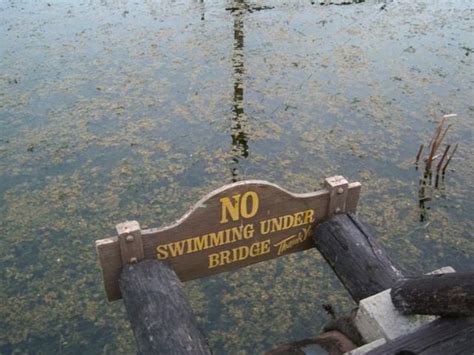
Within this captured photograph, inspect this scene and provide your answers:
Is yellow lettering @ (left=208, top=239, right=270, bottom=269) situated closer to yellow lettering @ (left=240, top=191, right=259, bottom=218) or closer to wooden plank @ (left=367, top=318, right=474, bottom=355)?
yellow lettering @ (left=240, top=191, right=259, bottom=218)

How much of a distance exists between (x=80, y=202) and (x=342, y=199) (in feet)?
6.10

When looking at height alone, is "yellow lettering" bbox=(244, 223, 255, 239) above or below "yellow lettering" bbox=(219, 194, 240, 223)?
below

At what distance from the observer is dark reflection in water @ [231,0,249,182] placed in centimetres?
364

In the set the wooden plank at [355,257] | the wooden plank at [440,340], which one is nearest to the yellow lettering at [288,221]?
the wooden plank at [355,257]

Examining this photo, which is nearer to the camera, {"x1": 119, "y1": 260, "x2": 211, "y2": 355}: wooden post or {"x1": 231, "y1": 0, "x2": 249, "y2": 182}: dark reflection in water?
{"x1": 119, "y1": 260, "x2": 211, "y2": 355}: wooden post

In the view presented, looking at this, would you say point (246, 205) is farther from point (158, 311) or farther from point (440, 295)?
point (440, 295)

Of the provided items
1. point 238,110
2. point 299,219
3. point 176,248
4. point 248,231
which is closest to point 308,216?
point 299,219

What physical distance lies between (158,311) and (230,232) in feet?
1.33

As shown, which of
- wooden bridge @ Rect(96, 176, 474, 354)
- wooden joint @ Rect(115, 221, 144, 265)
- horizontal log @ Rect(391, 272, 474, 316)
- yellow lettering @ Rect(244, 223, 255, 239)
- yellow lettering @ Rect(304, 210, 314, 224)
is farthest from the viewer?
yellow lettering @ Rect(304, 210, 314, 224)

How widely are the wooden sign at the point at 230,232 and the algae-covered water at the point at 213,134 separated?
2.27ft

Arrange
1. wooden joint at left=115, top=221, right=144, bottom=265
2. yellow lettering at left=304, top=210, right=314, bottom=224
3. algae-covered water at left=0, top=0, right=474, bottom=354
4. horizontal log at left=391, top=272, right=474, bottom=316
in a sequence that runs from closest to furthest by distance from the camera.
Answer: horizontal log at left=391, top=272, right=474, bottom=316, wooden joint at left=115, top=221, right=144, bottom=265, yellow lettering at left=304, top=210, right=314, bottom=224, algae-covered water at left=0, top=0, right=474, bottom=354

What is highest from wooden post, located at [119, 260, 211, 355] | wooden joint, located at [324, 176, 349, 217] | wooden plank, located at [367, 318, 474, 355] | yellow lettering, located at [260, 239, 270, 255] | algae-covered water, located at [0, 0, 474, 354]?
wooden plank, located at [367, 318, 474, 355]

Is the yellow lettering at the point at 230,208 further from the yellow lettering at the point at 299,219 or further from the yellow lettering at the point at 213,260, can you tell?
the yellow lettering at the point at 299,219

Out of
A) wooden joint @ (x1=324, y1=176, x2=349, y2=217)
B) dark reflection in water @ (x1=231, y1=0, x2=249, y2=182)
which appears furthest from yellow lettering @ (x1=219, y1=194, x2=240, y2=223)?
dark reflection in water @ (x1=231, y1=0, x2=249, y2=182)
